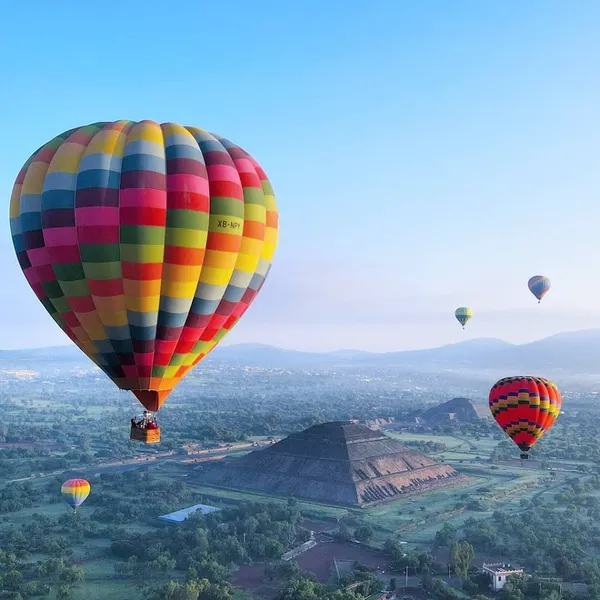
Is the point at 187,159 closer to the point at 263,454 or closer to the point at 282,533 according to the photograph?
the point at 282,533

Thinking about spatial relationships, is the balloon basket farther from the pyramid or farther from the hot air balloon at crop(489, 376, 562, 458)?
the pyramid

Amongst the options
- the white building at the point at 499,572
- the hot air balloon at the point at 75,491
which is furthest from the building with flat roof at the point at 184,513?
the white building at the point at 499,572

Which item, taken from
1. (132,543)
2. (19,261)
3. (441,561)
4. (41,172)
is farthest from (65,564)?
(41,172)

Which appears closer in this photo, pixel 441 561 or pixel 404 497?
pixel 441 561

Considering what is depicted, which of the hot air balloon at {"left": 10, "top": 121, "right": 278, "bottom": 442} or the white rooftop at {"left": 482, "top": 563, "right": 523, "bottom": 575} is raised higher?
the hot air balloon at {"left": 10, "top": 121, "right": 278, "bottom": 442}

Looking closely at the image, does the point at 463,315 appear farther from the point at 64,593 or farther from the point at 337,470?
the point at 64,593

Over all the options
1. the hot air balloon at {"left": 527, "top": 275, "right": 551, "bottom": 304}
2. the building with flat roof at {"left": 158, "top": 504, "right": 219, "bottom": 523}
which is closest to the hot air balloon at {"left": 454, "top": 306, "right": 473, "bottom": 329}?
the hot air balloon at {"left": 527, "top": 275, "right": 551, "bottom": 304}

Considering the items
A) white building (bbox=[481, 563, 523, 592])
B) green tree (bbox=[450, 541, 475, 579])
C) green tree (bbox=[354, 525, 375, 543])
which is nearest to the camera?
white building (bbox=[481, 563, 523, 592])
